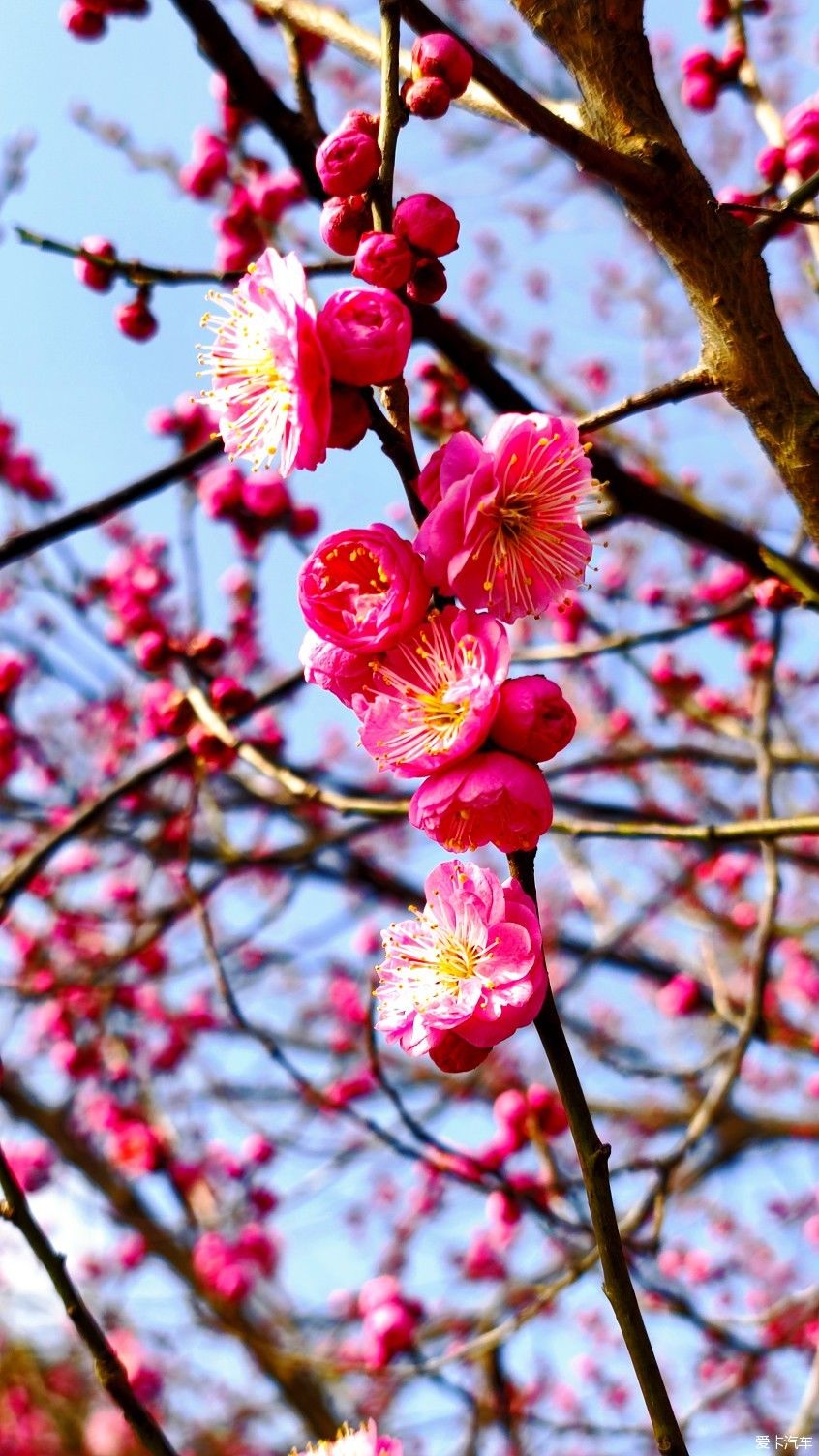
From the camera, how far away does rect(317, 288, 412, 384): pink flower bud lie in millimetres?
1018

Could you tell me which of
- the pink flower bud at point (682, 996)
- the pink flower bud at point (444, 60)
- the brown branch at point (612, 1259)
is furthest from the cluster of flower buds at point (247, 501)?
the brown branch at point (612, 1259)

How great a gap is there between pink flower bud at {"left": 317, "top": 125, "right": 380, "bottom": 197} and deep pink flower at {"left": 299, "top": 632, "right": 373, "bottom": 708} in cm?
45

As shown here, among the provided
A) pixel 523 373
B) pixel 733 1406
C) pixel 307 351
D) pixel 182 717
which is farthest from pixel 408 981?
pixel 733 1406

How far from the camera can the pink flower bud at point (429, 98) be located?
48.1 inches

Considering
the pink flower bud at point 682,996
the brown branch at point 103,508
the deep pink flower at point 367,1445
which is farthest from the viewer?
the pink flower bud at point 682,996

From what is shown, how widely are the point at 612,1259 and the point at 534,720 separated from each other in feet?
1.44

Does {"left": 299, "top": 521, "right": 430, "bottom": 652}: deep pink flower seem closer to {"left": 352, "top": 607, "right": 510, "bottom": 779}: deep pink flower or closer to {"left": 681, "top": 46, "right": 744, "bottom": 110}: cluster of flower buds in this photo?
{"left": 352, "top": 607, "right": 510, "bottom": 779}: deep pink flower

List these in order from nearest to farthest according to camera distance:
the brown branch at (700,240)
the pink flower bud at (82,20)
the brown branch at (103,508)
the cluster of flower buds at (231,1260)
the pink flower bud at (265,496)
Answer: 1. the brown branch at (700,240)
2. the brown branch at (103,508)
3. the pink flower bud at (82,20)
4. the pink flower bud at (265,496)
5. the cluster of flower buds at (231,1260)

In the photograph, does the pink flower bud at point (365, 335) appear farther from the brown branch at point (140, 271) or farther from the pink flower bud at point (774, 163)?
the pink flower bud at point (774, 163)

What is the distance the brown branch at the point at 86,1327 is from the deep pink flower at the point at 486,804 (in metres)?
0.57

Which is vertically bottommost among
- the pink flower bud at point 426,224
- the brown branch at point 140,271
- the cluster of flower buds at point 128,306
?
the pink flower bud at point 426,224

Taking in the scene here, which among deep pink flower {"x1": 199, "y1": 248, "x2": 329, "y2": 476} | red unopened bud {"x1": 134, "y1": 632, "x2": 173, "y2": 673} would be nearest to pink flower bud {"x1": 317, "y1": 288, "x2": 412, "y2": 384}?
deep pink flower {"x1": 199, "y1": 248, "x2": 329, "y2": 476}

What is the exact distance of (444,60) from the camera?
123 centimetres

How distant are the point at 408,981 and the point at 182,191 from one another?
283cm
